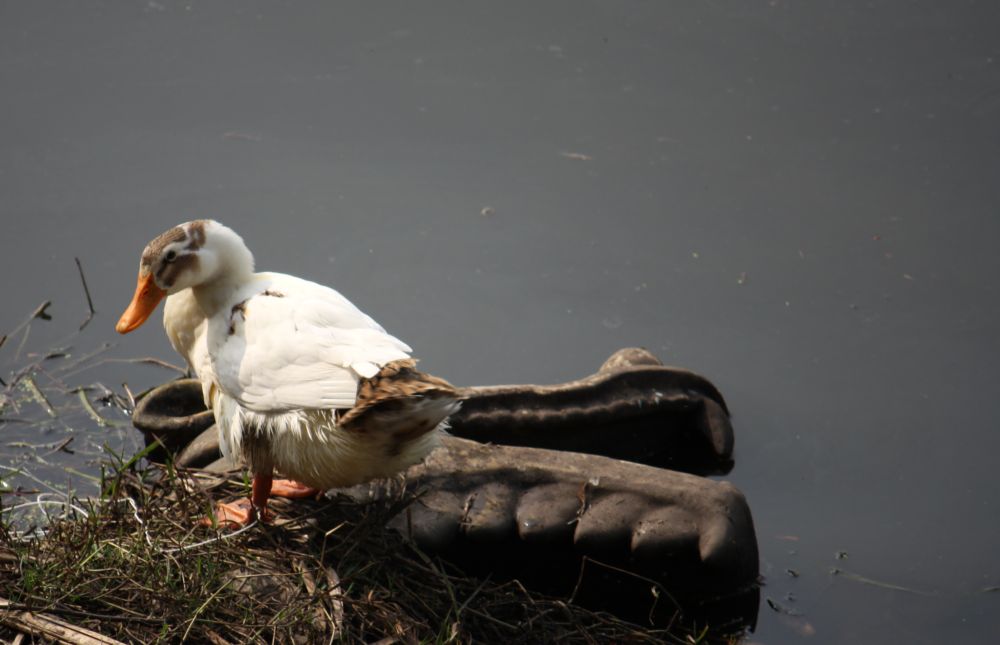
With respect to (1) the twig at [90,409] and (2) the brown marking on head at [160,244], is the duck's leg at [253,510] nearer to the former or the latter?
(2) the brown marking on head at [160,244]

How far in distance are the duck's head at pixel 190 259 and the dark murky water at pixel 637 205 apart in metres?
1.13

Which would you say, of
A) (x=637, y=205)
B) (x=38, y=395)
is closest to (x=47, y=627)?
(x=38, y=395)

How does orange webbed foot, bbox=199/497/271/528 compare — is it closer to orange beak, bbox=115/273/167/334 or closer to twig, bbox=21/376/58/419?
orange beak, bbox=115/273/167/334

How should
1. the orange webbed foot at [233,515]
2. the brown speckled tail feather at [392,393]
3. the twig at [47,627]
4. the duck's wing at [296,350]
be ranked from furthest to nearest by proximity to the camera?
the orange webbed foot at [233,515], the duck's wing at [296,350], the brown speckled tail feather at [392,393], the twig at [47,627]

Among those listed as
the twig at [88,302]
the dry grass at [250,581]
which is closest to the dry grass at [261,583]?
the dry grass at [250,581]

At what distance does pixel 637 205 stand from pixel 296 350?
2.65 metres

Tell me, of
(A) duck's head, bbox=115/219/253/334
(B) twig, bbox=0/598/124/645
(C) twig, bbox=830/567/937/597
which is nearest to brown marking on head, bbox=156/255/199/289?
(A) duck's head, bbox=115/219/253/334

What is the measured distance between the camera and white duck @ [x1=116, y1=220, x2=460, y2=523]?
3439 millimetres

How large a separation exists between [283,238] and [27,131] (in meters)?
Result: 1.48

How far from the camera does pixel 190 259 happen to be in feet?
12.6

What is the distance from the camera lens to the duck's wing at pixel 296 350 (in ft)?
11.5

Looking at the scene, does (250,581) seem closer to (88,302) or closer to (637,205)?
(88,302)

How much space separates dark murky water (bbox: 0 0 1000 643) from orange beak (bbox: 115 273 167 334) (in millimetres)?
924

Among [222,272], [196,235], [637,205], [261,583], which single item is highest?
[196,235]
